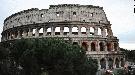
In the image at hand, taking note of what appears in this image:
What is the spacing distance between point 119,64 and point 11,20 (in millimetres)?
17070

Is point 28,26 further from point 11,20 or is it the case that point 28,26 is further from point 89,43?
point 89,43

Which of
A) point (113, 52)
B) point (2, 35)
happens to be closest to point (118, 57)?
point (113, 52)

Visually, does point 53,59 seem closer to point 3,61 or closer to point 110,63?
point 3,61

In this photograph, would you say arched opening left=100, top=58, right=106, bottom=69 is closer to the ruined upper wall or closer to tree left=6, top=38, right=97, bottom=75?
the ruined upper wall

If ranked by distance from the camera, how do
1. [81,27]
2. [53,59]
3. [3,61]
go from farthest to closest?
[81,27] → [3,61] → [53,59]

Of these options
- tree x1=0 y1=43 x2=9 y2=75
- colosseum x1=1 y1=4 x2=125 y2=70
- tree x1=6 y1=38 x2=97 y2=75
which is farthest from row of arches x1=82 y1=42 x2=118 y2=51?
tree x1=0 y1=43 x2=9 y2=75

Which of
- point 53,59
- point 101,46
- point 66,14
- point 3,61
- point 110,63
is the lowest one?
point 110,63

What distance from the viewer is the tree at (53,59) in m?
25.6

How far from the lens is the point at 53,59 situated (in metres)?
25.7

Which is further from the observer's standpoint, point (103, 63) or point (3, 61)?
point (103, 63)

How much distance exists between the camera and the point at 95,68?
29188 mm

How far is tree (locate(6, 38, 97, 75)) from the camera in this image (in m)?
25.6

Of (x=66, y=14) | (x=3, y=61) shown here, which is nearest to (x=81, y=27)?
(x=66, y=14)

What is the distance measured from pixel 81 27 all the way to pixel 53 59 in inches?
564
